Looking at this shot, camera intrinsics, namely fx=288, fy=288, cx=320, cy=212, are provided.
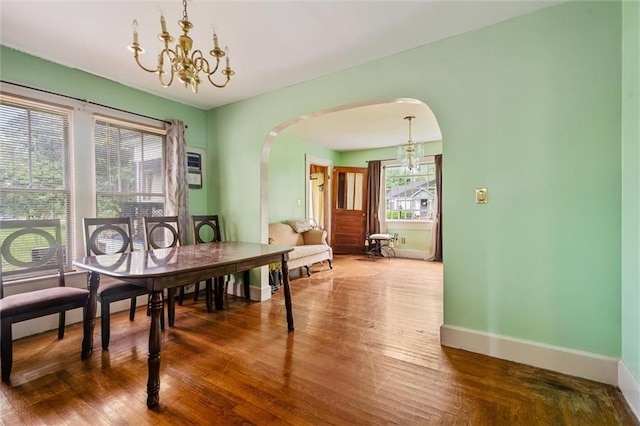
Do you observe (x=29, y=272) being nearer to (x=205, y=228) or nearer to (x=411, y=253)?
(x=205, y=228)

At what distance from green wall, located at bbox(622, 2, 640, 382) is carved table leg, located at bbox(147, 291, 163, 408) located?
2.68 metres

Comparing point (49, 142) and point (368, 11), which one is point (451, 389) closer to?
point (368, 11)

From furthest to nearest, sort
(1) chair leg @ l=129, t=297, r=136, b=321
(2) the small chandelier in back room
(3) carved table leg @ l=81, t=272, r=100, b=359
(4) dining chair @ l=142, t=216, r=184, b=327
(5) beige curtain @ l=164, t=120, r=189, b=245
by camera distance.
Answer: (2) the small chandelier in back room < (5) beige curtain @ l=164, t=120, r=189, b=245 < (1) chair leg @ l=129, t=297, r=136, b=321 < (4) dining chair @ l=142, t=216, r=184, b=327 < (3) carved table leg @ l=81, t=272, r=100, b=359

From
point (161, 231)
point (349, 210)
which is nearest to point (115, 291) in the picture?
point (161, 231)

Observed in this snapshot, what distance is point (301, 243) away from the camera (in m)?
5.45

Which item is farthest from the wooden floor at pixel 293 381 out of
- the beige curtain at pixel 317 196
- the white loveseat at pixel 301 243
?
the beige curtain at pixel 317 196

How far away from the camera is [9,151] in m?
2.46

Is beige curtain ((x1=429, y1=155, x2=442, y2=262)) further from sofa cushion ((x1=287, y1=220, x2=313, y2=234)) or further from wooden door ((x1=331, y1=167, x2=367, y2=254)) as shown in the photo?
sofa cushion ((x1=287, y1=220, x2=313, y2=234))

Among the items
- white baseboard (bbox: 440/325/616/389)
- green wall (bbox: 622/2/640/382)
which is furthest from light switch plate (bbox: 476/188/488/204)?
white baseboard (bbox: 440/325/616/389)

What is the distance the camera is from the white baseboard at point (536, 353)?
72.2 inches

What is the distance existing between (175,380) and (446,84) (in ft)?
9.68

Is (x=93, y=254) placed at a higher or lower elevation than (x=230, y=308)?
higher

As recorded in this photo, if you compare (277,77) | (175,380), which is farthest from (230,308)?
(277,77)

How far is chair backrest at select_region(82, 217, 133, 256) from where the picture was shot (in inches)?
99.7
